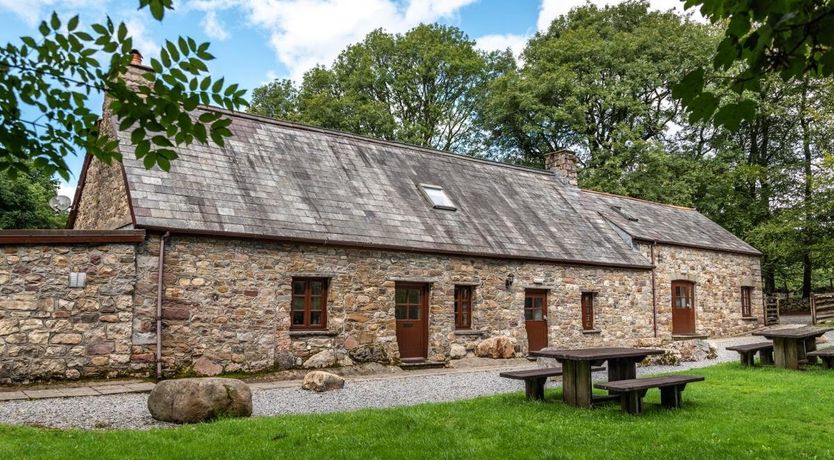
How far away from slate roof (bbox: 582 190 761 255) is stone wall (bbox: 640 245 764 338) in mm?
351

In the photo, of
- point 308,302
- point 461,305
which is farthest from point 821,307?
point 308,302

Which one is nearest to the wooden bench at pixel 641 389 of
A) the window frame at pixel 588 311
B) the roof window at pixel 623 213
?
the window frame at pixel 588 311

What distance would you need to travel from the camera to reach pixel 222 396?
815 cm

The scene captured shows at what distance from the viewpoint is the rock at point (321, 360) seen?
12.7 m

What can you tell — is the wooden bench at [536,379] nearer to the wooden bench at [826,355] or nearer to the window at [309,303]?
the window at [309,303]

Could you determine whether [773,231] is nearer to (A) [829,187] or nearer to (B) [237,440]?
(A) [829,187]

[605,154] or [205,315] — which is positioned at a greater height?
[605,154]

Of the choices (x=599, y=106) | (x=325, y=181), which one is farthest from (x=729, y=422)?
(x=599, y=106)

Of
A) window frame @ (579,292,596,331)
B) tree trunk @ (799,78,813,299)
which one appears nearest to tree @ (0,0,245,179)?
window frame @ (579,292,596,331)

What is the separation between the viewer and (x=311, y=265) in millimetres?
12992

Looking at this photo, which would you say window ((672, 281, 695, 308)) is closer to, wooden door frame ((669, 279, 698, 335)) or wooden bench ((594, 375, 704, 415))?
wooden door frame ((669, 279, 698, 335))

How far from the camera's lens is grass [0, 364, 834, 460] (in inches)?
241

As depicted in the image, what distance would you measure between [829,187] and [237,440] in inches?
1059

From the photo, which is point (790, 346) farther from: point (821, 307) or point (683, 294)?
point (821, 307)
